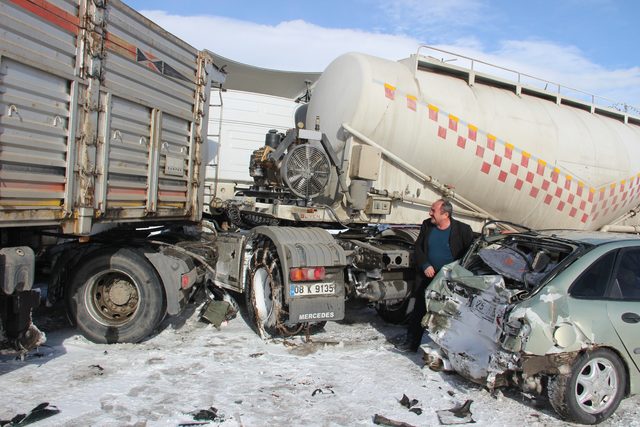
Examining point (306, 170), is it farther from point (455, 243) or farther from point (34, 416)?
point (34, 416)

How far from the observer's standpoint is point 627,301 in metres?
4.35

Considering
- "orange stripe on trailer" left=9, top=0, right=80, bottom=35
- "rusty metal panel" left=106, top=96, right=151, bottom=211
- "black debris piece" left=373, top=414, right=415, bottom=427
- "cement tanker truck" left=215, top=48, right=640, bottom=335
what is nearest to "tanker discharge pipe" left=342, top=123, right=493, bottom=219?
"cement tanker truck" left=215, top=48, right=640, bottom=335

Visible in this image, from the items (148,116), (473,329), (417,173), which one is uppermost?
(148,116)

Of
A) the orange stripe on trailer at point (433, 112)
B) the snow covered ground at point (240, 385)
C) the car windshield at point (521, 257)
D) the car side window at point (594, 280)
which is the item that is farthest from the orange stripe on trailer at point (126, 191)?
the car side window at point (594, 280)

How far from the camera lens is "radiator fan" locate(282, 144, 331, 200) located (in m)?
6.62

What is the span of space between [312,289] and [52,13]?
3.52m

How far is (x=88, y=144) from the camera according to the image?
15.8 ft

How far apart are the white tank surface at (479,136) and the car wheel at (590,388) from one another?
367 centimetres

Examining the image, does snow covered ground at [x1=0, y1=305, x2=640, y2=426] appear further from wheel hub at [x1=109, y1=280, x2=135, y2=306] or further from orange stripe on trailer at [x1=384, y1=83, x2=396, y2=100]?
orange stripe on trailer at [x1=384, y1=83, x2=396, y2=100]

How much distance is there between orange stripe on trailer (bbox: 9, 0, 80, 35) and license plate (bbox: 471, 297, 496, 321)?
427 cm

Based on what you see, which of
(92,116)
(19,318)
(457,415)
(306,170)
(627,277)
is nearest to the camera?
(457,415)

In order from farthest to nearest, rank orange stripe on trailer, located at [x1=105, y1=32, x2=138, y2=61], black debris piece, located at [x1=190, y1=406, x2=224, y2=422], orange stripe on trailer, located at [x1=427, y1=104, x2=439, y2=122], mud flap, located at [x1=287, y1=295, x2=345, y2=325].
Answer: orange stripe on trailer, located at [x1=427, y1=104, x2=439, y2=122] < mud flap, located at [x1=287, y1=295, x2=345, y2=325] < orange stripe on trailer, located at [x1=105, y1=32, x2=138, y2=61] < black debris piece, located at [x1=190, y1=406, x2=224, y2=422]

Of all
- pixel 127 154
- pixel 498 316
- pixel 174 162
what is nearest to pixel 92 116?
pixel 127 154

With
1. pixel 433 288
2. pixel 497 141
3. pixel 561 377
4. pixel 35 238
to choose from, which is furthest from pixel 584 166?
pixel 35 238
